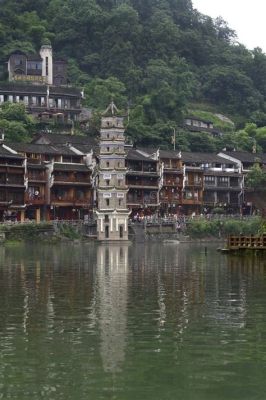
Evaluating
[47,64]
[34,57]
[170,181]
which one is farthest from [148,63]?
[170,181]

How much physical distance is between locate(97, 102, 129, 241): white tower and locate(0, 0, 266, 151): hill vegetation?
2974 centimetres

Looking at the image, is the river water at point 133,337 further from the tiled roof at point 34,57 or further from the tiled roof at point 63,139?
the tiled roof at point 34,57

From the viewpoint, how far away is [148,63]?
170 m

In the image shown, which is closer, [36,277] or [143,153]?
[36,277]

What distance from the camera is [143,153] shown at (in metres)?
120

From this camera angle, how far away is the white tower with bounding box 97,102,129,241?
10688cm

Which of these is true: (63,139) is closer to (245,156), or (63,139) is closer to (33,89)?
(33,89)

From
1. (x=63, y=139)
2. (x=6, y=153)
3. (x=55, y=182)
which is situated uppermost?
(x=63, y=139)

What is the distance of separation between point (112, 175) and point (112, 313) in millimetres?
77142

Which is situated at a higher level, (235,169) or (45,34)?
(45,34)

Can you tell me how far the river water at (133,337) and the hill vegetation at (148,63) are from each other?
318 ft

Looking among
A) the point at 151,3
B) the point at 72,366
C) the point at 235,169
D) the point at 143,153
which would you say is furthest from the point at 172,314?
the point at 151,3

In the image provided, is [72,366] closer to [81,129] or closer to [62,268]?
[62,268]

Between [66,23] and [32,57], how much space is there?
86.3ft
